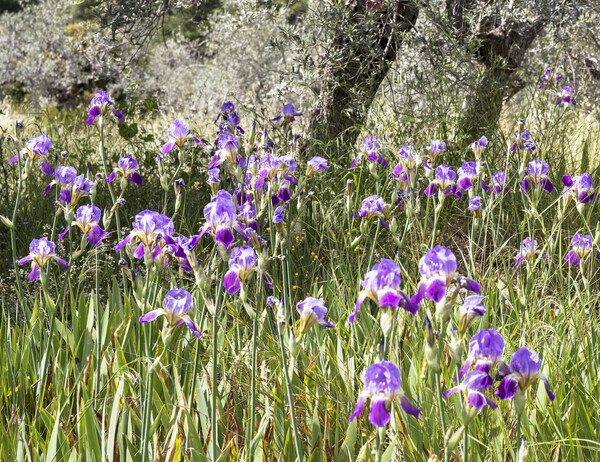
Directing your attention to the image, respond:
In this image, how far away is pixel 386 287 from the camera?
1133mm

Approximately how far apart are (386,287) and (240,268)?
461mm

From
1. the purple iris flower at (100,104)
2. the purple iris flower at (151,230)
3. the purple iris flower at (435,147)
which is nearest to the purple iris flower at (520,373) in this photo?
the purple iris flower at (151,230)

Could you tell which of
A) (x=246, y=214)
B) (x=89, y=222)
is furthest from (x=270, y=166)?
(x=89, y=222)

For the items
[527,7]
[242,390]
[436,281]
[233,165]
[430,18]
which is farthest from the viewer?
[430,18]

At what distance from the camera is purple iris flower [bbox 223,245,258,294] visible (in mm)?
1456

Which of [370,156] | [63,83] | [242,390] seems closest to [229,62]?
[63,83]

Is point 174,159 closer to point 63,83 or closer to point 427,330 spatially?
point 427,330

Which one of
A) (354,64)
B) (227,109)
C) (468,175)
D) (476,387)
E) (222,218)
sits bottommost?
(476,387)

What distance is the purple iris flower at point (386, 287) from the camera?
111cm

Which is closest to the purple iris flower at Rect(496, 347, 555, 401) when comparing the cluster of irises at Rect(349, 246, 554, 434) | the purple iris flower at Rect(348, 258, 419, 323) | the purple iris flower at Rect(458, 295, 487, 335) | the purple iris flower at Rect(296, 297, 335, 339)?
the cluster of irises at Rect(349, 246, 554, 434)

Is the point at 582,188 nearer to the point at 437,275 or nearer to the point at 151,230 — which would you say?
the point at 437,275

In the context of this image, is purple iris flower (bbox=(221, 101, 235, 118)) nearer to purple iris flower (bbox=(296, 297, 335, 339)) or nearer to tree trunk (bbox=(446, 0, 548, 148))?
tree trunk (bbox=(446, 0, 548, 148))

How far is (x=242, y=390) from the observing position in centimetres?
205

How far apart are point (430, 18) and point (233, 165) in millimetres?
2662
